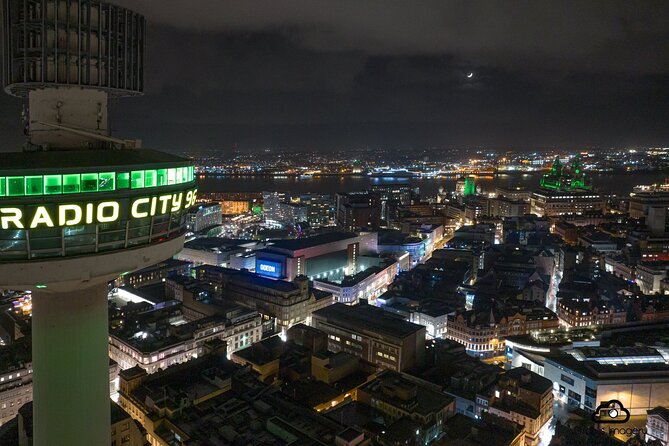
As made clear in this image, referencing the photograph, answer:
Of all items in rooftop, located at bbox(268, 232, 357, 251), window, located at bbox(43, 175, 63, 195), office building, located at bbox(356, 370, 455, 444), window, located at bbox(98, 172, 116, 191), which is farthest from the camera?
rooftop, located at bbox(268, 232, 357, 251)

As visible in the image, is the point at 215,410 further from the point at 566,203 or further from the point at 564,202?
the point at 566,203

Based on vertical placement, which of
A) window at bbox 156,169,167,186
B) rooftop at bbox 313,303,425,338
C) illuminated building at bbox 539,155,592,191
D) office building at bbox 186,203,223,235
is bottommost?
rooftop at bbox 313,303,425,338

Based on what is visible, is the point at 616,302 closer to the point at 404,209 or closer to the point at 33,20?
the point at 33,20

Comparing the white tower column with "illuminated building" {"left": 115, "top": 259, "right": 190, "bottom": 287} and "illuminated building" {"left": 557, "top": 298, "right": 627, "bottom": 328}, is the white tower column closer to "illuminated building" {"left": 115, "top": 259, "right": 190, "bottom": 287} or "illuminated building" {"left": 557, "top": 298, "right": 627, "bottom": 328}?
"illuminated building" {"left": 557, "top": 298, "right": 627, "bottom": 328}

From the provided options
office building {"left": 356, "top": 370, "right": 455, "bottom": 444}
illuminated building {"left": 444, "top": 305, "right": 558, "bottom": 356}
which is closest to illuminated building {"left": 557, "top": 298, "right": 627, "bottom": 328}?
illuminated building {"left": 444, "top": 305, "right": 558, "bottom": 356}

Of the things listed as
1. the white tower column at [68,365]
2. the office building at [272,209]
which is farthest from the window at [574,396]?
the office building at [272,209]

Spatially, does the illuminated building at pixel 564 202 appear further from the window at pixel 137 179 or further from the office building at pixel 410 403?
the window at pixel 137 179

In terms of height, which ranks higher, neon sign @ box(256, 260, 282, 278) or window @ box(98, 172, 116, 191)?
window @ box(98, 172, 116, 191)

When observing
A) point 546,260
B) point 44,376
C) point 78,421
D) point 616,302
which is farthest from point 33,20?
point 546,260
